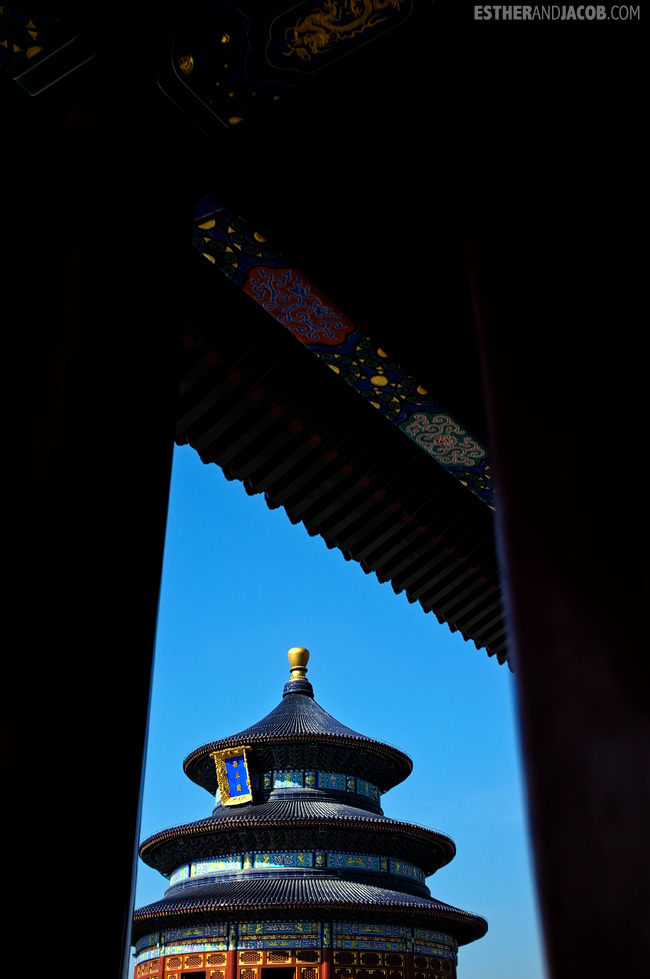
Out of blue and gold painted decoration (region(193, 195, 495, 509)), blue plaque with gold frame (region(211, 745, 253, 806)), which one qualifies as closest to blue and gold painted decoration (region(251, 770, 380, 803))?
blue plaque with gold frame (region(211, 745, 253, 806))

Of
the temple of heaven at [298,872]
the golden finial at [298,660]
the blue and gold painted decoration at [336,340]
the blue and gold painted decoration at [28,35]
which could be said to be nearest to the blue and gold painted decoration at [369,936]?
the temple of heaven at [298,872]

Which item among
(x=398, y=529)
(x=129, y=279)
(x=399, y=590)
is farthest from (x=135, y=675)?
(x=399, y=590)

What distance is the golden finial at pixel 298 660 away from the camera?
2469 centimetres

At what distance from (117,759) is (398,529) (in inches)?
136

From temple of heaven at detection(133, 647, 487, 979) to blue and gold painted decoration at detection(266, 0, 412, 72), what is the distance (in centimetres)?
1647

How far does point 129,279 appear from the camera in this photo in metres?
1.72

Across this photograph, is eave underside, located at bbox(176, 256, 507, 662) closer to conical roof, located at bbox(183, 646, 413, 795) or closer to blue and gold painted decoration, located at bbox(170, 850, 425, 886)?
blue and gold painted decoration, located at bbox(170, 850, 425, 886)

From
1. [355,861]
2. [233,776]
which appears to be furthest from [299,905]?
[233,776]

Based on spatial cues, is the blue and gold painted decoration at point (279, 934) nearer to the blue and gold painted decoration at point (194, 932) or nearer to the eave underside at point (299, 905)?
the eave underside at point (299, 905)

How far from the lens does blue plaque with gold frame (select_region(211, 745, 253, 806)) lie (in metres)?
19.8

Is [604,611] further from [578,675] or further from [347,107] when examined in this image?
[347,107]

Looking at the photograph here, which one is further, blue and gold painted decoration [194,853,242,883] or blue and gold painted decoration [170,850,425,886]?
blue and gold painted decoration [194,853,242,883]

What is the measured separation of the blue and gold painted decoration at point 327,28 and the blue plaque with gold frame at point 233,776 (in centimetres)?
1942

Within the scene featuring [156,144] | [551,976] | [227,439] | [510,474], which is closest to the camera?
[551,976]
